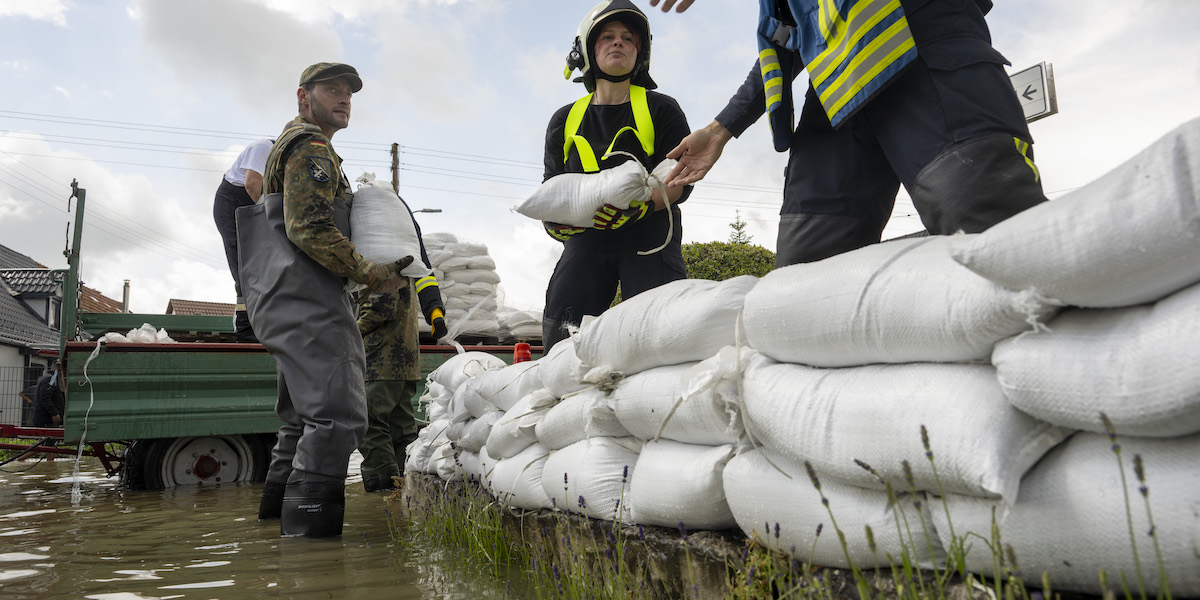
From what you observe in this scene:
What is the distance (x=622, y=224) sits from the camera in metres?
2.95

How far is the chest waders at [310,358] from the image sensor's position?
293 centimetres

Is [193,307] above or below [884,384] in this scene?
above

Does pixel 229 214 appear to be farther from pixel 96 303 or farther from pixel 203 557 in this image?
pixel 96 303

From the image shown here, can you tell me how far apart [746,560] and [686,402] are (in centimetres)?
35

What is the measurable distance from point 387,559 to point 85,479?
537 cm

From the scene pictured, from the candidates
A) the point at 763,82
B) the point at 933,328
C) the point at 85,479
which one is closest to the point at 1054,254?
the point at 933,328

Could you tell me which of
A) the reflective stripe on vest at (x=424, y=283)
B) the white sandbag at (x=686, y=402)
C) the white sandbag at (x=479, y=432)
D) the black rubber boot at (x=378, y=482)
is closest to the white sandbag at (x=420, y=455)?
the black rubber boot at (x=378, y=482)

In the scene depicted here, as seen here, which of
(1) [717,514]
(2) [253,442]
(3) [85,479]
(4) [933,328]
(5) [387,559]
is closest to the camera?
(4) [933,328]

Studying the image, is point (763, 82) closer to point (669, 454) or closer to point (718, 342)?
point (718, 342)

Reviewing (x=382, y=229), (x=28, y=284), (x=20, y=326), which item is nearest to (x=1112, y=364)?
(x=382, y=229)

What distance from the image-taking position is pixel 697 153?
7.86 ft

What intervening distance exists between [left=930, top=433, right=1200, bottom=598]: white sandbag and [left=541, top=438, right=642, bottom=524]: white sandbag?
0.93 m

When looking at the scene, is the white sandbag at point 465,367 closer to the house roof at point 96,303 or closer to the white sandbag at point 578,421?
the white sandbag at point 578,421

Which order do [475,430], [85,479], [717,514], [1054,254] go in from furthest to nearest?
[85,479] → [475,430] → [717,514] → [1054,254]
